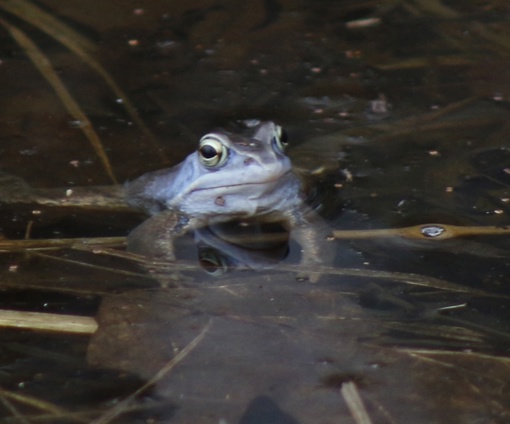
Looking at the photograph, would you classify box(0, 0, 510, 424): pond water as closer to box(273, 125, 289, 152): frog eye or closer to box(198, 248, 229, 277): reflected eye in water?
box(198, 248, 229, 277): reflected eye in water

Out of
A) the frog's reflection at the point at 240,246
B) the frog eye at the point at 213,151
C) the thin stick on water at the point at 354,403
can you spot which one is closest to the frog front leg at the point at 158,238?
the frog's reflection at the point at 240,246

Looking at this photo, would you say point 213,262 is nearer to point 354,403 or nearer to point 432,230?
point 432,230

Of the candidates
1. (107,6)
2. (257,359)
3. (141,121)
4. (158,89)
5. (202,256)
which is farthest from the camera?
(107,6)

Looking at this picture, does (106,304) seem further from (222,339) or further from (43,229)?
(43,229)

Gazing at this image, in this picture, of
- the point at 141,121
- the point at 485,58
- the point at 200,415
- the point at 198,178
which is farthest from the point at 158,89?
the point at 200,415

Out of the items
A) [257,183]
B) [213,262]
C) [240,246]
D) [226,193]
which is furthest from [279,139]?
[213,262]

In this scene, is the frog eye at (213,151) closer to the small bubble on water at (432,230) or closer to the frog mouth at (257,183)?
the frog mouth at (257,183)
